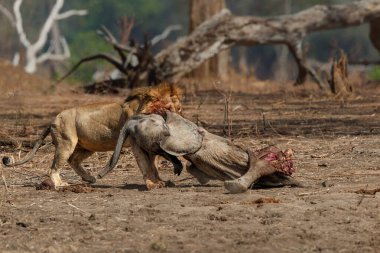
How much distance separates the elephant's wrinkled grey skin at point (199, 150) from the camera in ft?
23.1

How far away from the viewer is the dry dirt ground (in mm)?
5590

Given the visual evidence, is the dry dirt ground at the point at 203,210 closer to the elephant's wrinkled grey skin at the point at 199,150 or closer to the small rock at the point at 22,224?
the small rock at the point at 22,224

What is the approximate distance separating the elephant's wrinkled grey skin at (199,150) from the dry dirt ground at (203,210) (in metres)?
0.12

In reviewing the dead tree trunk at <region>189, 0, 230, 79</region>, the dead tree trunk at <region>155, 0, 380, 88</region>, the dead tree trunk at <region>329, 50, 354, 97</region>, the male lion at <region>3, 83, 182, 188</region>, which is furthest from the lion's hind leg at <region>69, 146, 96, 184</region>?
the dead tree trunk at <region>189, 0, 230, 79</region>

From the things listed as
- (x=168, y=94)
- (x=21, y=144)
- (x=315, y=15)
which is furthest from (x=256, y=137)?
(x=315, y=15)

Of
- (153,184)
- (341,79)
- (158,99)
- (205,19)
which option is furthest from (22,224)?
(205,19)

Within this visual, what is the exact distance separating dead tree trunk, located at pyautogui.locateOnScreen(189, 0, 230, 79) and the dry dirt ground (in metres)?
9.19

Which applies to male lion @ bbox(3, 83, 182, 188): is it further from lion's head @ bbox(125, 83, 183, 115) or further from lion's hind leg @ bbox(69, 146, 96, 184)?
lion's hind leg @ bbox(69, 146, 96, 184)

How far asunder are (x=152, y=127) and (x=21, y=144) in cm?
313

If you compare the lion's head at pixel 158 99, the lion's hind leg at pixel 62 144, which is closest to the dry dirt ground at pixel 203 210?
the lion's hind leg at pixel 62 144

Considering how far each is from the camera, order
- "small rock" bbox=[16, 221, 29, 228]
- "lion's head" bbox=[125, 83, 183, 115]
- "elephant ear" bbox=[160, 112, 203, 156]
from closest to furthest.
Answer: "small rock" bbox=[16, 221, 29, 228] < "elephant ear" bbox=[160, 112, 203, 156] < "lion's head" bbox=[125, 83, 183, 115]

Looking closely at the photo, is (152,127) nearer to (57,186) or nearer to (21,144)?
(57,186)

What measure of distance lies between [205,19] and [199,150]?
12.1 m

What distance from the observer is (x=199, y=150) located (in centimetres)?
705
